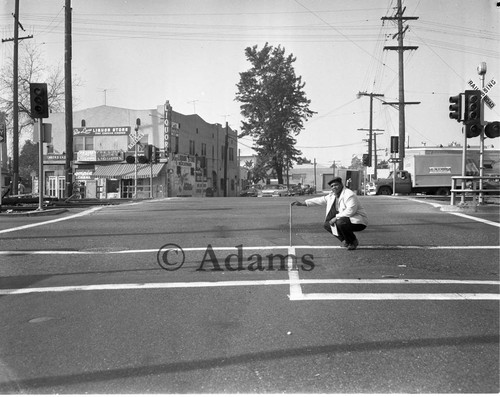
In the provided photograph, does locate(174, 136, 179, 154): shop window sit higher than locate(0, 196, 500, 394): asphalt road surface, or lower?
higher

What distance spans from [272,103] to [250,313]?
57.1 m

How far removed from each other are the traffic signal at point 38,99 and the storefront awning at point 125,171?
3107 cm

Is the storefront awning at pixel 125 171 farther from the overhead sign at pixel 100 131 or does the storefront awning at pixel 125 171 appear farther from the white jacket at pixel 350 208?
the white jacket at pixel 350 208

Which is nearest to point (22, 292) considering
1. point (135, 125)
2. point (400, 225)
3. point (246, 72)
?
point (400, 225)

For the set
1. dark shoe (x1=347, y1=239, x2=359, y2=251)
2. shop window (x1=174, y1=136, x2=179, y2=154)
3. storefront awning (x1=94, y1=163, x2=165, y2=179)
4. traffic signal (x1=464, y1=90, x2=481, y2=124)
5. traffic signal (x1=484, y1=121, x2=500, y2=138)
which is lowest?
dark shoe (x1=347, y1=239, x2=359, y2=251)

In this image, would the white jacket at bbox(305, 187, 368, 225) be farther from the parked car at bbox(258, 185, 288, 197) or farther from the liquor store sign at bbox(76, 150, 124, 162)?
the liquor store sign at bbox(76, 150, 124, 162)

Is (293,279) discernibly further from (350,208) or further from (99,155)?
(99,155)

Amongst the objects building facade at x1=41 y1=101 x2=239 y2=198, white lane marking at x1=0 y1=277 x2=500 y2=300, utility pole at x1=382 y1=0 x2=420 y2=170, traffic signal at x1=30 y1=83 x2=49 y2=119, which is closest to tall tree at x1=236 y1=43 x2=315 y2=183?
building facade at x1=41 y1=101 x2=239 y2=198

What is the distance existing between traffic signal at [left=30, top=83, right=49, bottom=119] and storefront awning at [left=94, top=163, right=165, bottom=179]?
31071mm

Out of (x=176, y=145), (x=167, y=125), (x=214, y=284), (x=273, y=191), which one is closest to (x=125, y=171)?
(x=176, y=145)

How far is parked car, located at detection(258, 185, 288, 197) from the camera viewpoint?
5122 cm

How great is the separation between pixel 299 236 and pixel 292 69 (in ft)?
175

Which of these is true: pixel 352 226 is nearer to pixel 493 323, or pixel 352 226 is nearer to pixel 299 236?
pixel 299 236

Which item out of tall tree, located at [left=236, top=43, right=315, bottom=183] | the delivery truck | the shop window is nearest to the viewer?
the delivery truck
